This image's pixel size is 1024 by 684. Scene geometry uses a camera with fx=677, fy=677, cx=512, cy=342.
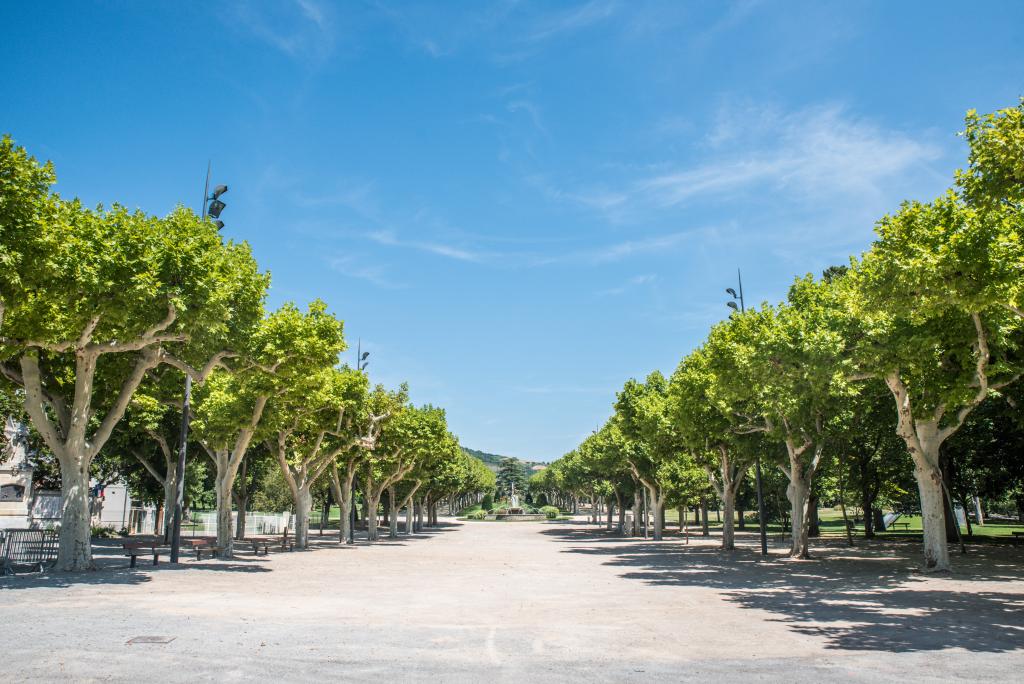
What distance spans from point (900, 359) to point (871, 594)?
23.4 feet

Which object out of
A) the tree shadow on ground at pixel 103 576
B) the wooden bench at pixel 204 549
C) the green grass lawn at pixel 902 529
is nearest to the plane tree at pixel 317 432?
the wooden bench at pixel 204 549

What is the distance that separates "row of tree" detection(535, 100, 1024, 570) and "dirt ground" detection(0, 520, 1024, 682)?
17.9 feet

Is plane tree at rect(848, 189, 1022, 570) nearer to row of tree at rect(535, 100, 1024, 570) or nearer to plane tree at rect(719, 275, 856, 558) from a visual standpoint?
row of tree at rect(535, 100, 1024, 570)

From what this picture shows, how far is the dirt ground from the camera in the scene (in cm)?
857

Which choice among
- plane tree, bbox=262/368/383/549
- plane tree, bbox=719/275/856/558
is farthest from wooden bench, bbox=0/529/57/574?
plane tree, bbox=719/275/856/558

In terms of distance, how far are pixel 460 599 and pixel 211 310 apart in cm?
1040

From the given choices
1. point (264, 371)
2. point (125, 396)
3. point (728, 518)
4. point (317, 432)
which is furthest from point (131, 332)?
point (728, 518)

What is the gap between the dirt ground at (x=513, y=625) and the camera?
28.1ft

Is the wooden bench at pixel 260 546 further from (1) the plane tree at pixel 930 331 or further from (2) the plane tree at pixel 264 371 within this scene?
(1) the plane tree at pixel 930 331

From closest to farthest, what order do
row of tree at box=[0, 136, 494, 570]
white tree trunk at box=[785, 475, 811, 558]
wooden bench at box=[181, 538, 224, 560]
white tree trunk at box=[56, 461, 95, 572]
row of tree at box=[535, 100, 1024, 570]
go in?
row of tree at box=[535, 100, 1024, 570], row of tree at box=[0, 136, 494, 570], white tree trunk at box=[56, 461, 95, 572], wooden bench at box=[181, 538, 224, 560], white tree trunk at box=[785, 475, 811, 558]

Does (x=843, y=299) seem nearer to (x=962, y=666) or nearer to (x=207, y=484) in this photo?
(x=962, y=666)

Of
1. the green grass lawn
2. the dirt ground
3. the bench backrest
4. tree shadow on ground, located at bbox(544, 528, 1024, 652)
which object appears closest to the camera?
the dirt ground

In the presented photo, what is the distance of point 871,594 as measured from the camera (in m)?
17.0

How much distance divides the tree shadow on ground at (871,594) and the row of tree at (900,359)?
2616 millimetres
